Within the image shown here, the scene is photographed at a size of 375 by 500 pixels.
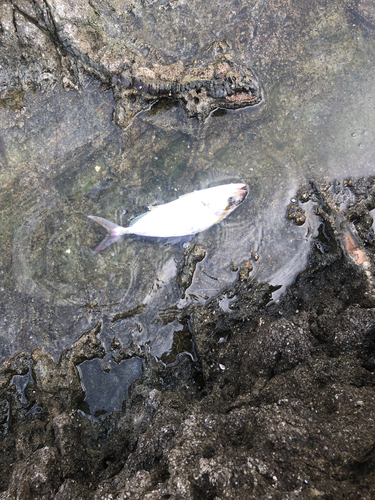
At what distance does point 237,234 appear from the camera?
4398mm

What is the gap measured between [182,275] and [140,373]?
4.41 feet

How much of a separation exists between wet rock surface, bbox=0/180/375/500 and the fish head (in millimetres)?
991

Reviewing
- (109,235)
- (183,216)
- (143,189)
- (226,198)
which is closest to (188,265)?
(183,216)

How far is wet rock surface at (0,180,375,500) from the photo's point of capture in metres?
2.12

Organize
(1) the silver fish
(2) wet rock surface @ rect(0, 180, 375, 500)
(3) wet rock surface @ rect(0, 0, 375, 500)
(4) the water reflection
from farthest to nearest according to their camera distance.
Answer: (1) the silver fish < (4) the water reflection < (3) wet rock surface @ rect(0, 0, 375, 500) < (2) wet rock surface @ rect(0, 180, 375, 500)

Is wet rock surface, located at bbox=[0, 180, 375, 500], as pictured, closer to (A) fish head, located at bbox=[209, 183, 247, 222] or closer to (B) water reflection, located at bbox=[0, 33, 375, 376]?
(B) water reflection, located at bbox=[0, 33, 375, 376]

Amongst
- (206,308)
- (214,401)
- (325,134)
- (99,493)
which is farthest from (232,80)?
(99,493)

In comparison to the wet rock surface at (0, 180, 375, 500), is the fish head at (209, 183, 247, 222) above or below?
above

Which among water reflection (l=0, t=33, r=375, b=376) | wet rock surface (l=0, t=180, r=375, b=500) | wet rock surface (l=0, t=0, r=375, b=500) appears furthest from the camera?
water reflection (l=0, t=33, r=375, b=376)

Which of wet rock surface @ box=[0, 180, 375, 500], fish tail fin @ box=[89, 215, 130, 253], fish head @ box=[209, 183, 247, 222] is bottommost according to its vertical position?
wet rock surface @ box=[0, 180, 375, 500]

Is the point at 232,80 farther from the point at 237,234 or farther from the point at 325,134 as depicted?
the point at 237,234

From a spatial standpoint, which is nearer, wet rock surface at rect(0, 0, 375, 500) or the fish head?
wet rock surface at rect(0, 0, 375, 500)

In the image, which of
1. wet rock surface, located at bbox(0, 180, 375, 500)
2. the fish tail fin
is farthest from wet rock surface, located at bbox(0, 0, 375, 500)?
the fish tail fin

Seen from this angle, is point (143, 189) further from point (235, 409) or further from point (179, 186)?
point (235, 409)
